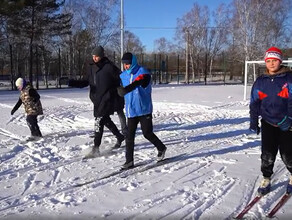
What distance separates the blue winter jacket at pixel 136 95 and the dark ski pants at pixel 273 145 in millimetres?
1620

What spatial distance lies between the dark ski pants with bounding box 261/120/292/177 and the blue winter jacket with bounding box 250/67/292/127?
0.11 meters

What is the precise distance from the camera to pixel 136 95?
4547 mm

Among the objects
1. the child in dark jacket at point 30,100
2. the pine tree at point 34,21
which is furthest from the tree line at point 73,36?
the child in dark jacket at point 30,100

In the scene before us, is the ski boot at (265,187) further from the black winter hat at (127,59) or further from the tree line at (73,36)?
the tree line at (73,36)

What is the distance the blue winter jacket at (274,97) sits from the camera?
3404 mm

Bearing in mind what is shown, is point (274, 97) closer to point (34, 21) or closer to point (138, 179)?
point (138, 179)

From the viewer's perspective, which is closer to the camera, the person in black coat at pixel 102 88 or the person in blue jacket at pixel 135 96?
the person in blue jacket at pixel 135 96

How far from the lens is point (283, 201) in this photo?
3473mm

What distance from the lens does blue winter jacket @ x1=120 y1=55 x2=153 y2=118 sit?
4488 mm

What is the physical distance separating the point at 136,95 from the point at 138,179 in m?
1.14

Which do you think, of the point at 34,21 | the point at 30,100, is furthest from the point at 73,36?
the point at 30,100

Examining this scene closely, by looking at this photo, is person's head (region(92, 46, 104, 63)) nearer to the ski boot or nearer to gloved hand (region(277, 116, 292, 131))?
gloved hand (region(277, 116, 292, 131))

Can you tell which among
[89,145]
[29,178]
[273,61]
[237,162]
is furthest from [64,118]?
[273,61]

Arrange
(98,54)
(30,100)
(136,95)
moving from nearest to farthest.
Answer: (136,95)
(98,54)
(30,100)
